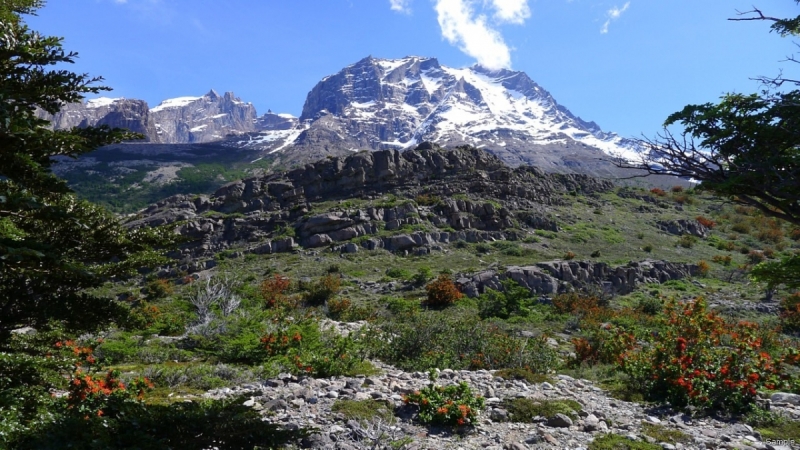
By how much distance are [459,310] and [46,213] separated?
586 inches

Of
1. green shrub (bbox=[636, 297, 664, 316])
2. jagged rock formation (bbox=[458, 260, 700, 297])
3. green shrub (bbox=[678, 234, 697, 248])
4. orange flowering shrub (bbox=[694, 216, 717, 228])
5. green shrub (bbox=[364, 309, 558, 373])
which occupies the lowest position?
green shrub (bbox=[364, 309, 558, 373])

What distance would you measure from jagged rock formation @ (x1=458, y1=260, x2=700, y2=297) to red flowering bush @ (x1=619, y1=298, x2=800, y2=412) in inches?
442

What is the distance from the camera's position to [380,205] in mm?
34219

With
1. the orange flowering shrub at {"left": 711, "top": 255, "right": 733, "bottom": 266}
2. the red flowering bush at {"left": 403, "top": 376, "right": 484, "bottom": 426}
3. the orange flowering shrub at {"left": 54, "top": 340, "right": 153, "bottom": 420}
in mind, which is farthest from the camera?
the orange flowering shrub at {"left": 711, "top": 255, "right": 733, "bottom": 266}

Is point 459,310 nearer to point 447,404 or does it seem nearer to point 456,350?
point 456,350

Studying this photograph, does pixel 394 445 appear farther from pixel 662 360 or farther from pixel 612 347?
pixel 612 347

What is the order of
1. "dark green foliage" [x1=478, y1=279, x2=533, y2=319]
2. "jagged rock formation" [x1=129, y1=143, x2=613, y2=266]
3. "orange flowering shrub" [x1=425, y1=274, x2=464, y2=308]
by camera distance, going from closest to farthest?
"dark green foliage" [x1=478, y1=279, x2=533, y2=319], "orange flowering shrub" [x1=425, y1=274, x2=464, y2=308], "jagged rock formation" [x1=129, y1=143, x2=613, y2=266]

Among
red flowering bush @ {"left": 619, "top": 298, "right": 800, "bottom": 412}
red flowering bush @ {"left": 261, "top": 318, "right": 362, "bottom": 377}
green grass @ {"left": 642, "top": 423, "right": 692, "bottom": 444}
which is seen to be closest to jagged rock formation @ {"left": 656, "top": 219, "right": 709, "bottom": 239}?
red flowering bush @ {"left": 619, "top": 298, "right": 800, "bottom": 412}

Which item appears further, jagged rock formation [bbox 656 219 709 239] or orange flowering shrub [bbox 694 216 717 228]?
orange flowering shrub [bbox 694 216 717 228]

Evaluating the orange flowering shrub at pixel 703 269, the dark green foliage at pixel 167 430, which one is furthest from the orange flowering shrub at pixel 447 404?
the orange flowering shrub at pixel 703 269

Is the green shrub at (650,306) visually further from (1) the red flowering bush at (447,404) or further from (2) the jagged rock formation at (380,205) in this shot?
(1) the red flowering bush at (447,404)

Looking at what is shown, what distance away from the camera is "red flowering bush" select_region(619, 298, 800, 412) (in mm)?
6551

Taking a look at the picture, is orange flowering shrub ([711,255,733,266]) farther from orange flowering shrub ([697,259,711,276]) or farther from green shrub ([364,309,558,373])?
green shrub ([364,309,558,373])

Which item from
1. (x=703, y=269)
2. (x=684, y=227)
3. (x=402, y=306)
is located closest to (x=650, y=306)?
(x=402, y=306)
